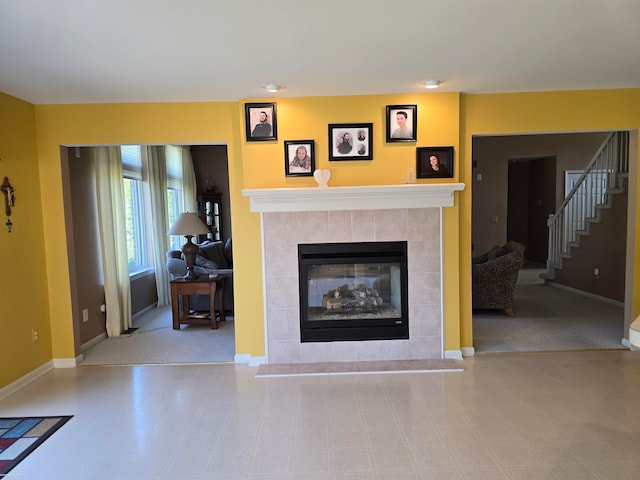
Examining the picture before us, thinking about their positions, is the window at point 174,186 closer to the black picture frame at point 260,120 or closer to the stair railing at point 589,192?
the black picture frame at point 260,120

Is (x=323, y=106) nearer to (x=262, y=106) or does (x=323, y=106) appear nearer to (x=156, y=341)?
(x=262, y=106)

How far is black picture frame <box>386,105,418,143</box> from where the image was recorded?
3.65 meters

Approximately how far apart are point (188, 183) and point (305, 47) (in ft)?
17.1

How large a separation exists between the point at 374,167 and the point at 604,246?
14.4 feet

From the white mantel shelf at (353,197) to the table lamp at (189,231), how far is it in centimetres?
162

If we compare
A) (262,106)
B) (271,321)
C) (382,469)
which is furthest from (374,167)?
(382,469)

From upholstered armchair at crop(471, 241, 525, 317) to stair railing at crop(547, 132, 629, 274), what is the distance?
6.77 feet

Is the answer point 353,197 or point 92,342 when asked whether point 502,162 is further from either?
point 92,342

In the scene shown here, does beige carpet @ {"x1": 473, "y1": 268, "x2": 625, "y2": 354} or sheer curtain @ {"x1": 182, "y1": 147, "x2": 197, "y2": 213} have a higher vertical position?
sheer curtain @ {"x1": 182, "y1": 147, "x2": 197, "y2": 213}

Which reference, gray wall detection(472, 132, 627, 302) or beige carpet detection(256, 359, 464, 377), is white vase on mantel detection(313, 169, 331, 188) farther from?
gray wall detection(472, 132, 627, 302)

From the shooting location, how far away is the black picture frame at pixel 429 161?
3.69 m

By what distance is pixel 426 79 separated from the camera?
10.8ft

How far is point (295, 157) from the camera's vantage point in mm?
3680

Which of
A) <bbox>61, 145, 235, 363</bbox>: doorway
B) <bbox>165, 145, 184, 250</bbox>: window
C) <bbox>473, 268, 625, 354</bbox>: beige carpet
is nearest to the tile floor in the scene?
<bbox>473, 268, 625, 354</bbox>: beige carpet
